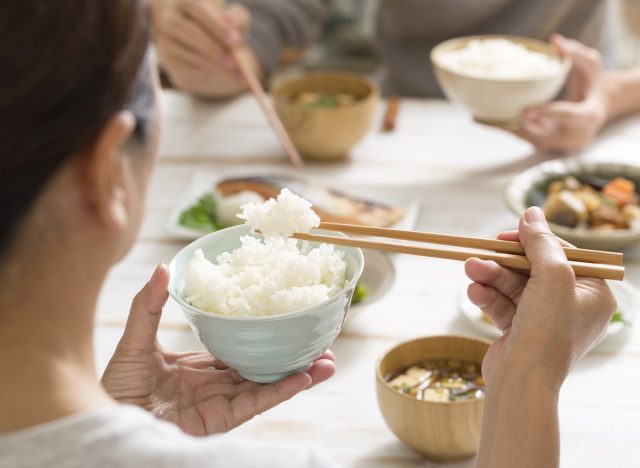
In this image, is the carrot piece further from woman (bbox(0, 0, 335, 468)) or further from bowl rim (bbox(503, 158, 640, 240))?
woman (bbox(0, 0, 335, 468))

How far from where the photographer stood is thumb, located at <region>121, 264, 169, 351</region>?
123 cm

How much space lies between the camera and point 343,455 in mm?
1304

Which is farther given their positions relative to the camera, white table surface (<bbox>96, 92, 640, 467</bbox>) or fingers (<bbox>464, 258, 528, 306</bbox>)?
white table surface (<bbox>96, 92, 640, 467</bbox>)

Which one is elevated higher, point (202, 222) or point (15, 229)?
point (15, 229)

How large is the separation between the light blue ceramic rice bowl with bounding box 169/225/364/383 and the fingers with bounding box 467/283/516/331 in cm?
18

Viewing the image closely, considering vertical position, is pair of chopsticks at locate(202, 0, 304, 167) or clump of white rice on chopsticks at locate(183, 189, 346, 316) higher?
clump of white rice on chopsticks at locate(183, 189, 346, 316)

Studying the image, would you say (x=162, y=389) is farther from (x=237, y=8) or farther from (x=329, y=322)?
(x=237, y=8)

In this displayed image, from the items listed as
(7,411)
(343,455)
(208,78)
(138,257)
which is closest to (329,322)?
(343,455)

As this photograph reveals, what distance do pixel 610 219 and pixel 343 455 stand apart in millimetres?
885

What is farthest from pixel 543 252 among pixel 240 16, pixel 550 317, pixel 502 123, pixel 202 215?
pixel 240 16

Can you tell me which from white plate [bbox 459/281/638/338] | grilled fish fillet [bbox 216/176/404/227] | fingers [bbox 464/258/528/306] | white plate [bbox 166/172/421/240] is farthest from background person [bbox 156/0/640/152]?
fingers [bbox 464/258/528/306]

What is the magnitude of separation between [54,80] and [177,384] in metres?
0.69

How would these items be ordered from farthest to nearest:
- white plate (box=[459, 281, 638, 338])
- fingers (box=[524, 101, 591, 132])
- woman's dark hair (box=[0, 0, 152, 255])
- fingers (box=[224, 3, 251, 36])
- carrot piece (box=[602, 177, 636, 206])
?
fingers (box=[224, 3, 251, 36])
fingers (box=[524, 101, 591, 132])
carrot piece (box=[602, 177, 636, 206])
white plate (box=[459, 281, 638, 338])
woman's dark hair (box=[0, 0, 152, 255])

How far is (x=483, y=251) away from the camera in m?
1.21
